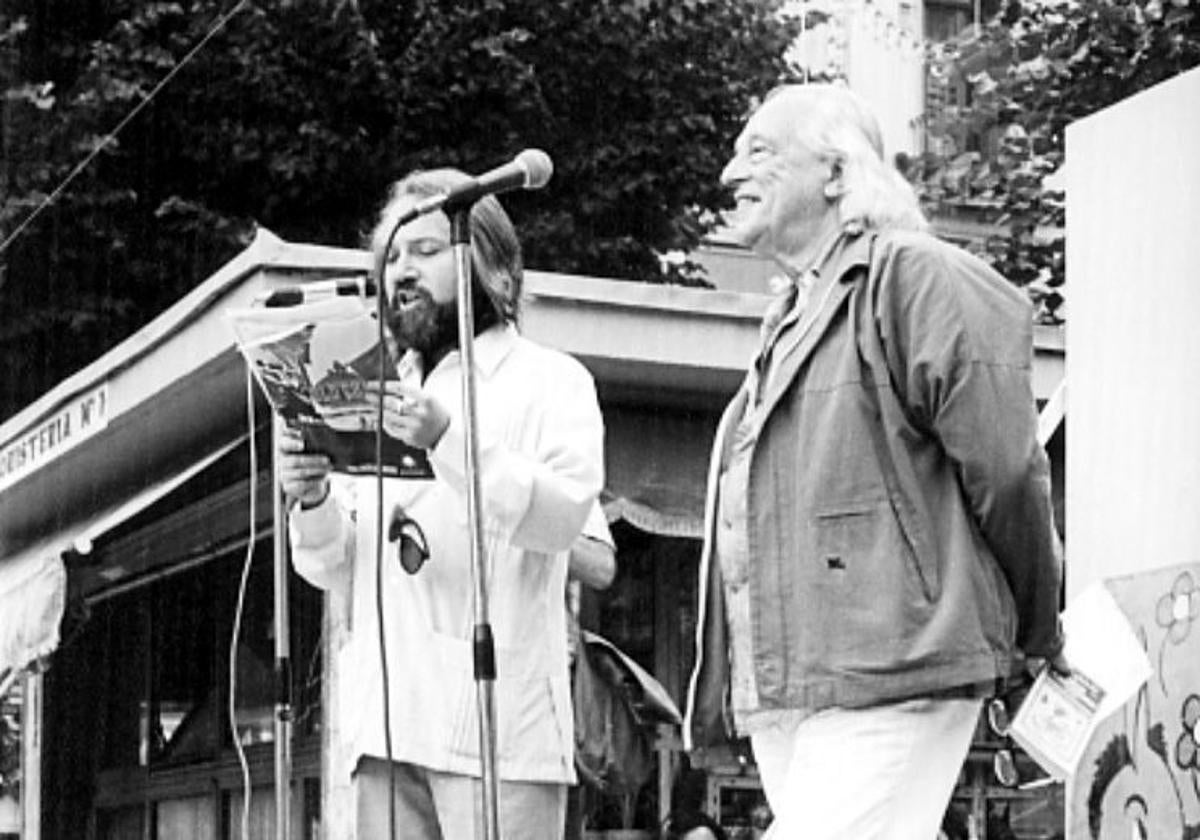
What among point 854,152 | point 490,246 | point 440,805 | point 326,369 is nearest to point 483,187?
point 326,369

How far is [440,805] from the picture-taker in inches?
159

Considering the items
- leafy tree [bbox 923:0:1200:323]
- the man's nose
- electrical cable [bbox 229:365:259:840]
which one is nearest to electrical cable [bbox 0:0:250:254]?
leafy tree [bbox 923:0:1200:323]

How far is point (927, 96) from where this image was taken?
736 inches

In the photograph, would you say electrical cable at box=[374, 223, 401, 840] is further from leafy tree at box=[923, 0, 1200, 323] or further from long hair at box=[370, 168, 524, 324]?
leafy tree at box=[923, 0, 1200, 323]

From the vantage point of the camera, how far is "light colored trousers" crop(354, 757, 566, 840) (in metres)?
4.00

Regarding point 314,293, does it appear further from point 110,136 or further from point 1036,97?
point 110,136

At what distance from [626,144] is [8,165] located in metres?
4.20

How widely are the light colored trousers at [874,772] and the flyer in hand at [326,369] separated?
895 millimetres

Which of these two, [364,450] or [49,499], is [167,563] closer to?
[49,499]

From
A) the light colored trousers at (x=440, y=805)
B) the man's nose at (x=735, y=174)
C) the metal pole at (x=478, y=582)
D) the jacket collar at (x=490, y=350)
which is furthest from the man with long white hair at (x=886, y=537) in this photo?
the jacket collar at (x=490, y=350)

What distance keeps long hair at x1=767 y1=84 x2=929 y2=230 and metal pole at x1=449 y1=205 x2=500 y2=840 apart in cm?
56

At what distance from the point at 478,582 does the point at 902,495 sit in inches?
26.7

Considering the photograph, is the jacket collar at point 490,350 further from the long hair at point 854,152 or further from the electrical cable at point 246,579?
the long hair at point 854,152

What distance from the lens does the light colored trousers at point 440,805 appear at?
4.00 metres
